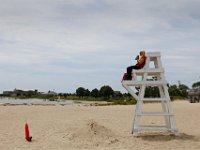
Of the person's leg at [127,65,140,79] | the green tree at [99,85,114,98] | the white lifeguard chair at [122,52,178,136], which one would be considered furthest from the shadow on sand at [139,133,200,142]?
the green tree at [99,85,114,98]

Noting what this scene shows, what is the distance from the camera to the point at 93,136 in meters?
13.7

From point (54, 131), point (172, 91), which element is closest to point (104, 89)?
point (172, 91)

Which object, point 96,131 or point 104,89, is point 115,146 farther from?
point 104,89

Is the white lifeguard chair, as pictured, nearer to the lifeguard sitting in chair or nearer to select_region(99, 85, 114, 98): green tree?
the lifeguard sitting in chair

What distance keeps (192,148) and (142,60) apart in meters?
3.66

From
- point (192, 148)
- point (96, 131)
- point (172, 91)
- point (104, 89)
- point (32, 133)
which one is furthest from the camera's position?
point (104, 89)

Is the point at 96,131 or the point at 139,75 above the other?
the point at 139,75

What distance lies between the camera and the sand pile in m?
13.1

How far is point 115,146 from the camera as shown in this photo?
12.5 meters

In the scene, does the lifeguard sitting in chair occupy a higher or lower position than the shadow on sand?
higher

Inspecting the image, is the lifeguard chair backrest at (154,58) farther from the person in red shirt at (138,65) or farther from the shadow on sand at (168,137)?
the shadow on sand at (168,137)

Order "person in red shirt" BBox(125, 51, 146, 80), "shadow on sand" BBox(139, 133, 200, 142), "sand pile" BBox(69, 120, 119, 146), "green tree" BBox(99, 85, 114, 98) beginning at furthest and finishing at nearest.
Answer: "green tree" BBox(99, 85, 114, 98), "person in red shirt" BBox(125, 51, 146, 80), "shadow on sand" BBox(139, 133, 200, 142), "sand pile" BBox(69, 120, 119, 146)

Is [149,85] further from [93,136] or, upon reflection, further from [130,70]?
[93,136]

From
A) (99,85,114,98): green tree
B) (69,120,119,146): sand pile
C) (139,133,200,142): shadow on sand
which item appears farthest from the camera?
(99,85,114,98): green tree
